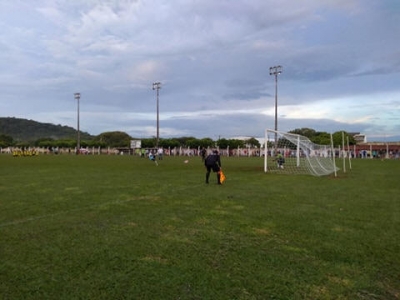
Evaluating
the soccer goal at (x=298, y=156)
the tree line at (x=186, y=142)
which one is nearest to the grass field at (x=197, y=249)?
the soccer goal at (x=298, y=156)

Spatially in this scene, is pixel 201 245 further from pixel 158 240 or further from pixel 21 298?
pixel 21 298

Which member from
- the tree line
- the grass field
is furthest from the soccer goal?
the tree line

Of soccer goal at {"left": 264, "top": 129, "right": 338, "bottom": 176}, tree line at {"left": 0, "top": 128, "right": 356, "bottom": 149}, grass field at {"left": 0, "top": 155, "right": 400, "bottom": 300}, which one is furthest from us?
tree line at {"left": 0, "top": 128, "right": 356, "bottom": 149}

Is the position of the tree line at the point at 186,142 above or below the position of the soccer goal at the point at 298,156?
above

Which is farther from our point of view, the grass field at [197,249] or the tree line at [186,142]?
the tree line at [186,142]

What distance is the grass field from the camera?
14.9 ft

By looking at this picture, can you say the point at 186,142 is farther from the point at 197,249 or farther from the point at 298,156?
the point at 197,249

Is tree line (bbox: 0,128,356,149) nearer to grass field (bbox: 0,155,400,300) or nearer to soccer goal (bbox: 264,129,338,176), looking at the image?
soccer goal (bbox: 264,129,338,176)

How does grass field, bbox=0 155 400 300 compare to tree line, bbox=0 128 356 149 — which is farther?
tree line, bbox=0 128 356 149

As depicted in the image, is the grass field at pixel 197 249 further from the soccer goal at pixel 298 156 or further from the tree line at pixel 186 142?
the tree line at pixel 186 142

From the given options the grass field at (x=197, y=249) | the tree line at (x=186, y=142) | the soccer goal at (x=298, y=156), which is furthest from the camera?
the tree line at (x=186, y=142)

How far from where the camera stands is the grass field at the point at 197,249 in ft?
14.9

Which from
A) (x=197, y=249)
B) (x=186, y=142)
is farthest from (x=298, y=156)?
(x=186, y=142)

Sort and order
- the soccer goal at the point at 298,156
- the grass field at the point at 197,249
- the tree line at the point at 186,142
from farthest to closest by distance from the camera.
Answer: the tree line at the point at 186,142
the soccer goal at the point at 298,156
the grass field at the point at 197,249
